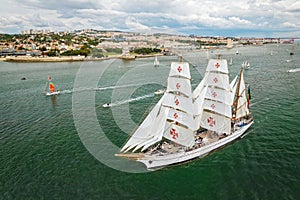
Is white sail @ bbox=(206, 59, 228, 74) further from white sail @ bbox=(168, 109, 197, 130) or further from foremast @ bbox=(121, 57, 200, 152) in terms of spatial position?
white sail @ bbox=(168, 109, 197, 130)

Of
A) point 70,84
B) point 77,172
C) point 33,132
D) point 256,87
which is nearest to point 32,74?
point 70,84

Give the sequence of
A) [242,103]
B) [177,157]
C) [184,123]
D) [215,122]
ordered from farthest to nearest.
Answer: [242,103] < [215,122] < [184,123] < [177,157]

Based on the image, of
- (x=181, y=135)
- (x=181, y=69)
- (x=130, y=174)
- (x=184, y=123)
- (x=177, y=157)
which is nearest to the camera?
(x=130, y=174)

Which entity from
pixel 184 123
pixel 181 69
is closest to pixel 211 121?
pixel 184 123

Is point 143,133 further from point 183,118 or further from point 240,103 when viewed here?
point 240,103

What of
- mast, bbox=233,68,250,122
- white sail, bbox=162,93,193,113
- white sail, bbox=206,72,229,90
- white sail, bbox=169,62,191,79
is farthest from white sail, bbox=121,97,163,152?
mast, bbox=233,68,250,122

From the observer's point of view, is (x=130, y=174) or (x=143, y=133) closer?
(x=130, y=174)
